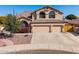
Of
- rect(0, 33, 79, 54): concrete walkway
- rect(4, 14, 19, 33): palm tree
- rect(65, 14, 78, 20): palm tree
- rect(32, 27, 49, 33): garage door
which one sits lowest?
rect(0, 33, 79, 54): concrete walkway

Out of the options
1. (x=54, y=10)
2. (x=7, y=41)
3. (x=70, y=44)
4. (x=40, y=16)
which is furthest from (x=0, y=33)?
(x=70, y=44)

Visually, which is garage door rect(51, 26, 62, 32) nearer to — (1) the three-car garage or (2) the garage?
(1) the three-car garage

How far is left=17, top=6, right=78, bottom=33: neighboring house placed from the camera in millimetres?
4672

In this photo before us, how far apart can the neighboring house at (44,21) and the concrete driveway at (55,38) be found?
10cm

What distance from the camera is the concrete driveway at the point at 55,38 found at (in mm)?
4750

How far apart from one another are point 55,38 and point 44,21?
1.65 ft

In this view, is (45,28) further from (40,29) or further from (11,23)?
(11,23)

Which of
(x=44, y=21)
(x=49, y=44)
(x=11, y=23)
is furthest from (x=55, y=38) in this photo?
(x=11, y=23)

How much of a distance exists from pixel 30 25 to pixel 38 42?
1.51 ft

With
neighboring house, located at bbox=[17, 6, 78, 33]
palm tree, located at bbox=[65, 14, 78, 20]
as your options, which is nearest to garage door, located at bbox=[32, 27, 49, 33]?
neighboring house, located at bbox=[17, 6, 78, 33]

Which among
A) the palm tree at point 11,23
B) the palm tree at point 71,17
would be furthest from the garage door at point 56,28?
the palm tree at point 11,23

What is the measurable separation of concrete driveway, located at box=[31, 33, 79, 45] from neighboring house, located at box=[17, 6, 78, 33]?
0.34 ft

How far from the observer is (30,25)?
4750mm
